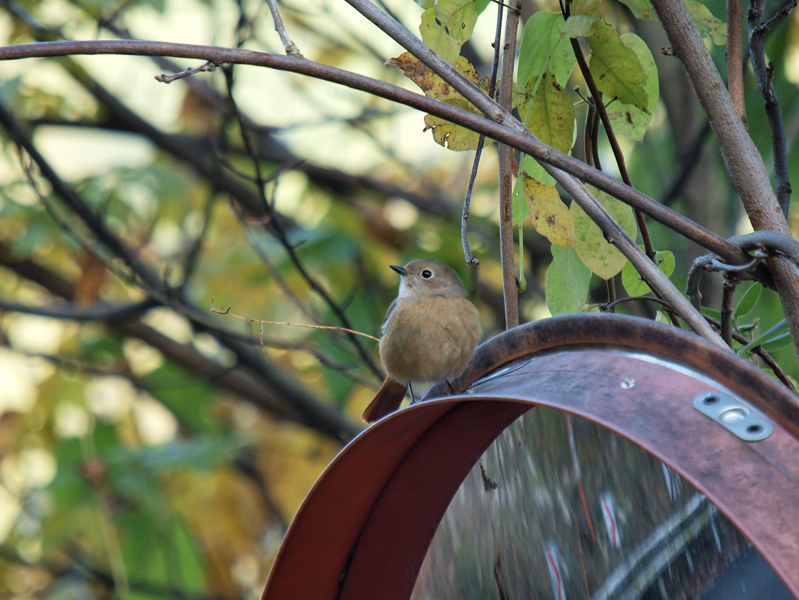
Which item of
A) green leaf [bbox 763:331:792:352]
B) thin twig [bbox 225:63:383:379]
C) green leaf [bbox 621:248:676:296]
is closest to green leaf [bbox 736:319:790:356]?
green leaf [bbox 763:331:792:352]

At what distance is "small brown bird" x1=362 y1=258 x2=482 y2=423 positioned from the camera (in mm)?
2094

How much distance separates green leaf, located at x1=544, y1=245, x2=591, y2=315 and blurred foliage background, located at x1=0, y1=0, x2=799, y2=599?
1325 millimetres

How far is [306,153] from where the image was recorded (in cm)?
448

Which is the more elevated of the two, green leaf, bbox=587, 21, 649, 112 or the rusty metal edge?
green leaf, bbox=587, 21, 649, 112

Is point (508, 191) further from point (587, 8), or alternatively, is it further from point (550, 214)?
point (587, 8)

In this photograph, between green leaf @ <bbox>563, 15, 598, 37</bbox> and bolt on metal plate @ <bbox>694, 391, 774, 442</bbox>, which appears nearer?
bolt on metal plate @ <bbox>694, 391, 774, 442</bbox>

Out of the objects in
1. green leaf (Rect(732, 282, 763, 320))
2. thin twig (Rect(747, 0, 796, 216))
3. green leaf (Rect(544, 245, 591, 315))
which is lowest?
green leaf (Rect(732, 282, 763, 320))

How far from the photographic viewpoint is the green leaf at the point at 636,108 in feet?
4.34

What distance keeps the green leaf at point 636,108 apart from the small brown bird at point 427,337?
790mm

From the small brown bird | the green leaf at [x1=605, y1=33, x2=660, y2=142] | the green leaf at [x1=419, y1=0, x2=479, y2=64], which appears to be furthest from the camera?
the small brown bird

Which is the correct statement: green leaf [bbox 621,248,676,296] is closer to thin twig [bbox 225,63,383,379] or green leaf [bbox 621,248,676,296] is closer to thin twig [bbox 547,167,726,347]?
thin twig [bbox 547,167,726,347]

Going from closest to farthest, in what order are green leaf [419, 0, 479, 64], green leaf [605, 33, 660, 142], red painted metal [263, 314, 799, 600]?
1. red painted metal [263, 314, 799, 600]
2. green leaf [419, 0, 479, 64]
3. green leaf [605, 33, 660, 142]

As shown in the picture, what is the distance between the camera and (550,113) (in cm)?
122

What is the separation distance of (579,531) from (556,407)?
0.31m
